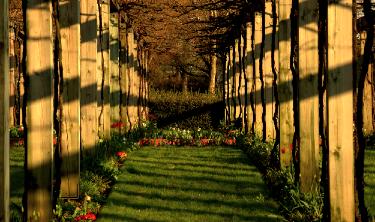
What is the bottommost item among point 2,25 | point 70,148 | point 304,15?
point 70,148

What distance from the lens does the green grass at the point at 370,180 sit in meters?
7.94

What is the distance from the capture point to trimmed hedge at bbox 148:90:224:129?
2831 centimetres

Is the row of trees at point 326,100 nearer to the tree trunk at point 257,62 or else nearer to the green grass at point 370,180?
the green grass at point 370,180

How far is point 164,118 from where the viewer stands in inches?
1177

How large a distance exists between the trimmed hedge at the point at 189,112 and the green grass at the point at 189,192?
47.7 ft

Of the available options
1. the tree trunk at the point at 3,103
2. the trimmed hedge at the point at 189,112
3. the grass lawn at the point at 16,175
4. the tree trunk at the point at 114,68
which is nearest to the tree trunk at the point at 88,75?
the grass lawn at the point at 16,175

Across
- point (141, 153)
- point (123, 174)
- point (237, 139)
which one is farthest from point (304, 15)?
point (237, 139)

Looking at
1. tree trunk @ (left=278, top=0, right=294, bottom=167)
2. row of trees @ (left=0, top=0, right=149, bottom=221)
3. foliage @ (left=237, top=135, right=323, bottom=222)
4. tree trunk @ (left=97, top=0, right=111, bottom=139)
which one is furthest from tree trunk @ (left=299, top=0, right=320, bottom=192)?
tree trunk @ (left=97, top=0, right=111, bottom=139)

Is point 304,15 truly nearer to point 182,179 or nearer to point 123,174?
point 182,179

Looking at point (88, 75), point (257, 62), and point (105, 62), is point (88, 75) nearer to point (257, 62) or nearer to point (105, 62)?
point (105, 62)

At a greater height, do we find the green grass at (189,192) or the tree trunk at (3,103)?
the tree trunk at (3,103)

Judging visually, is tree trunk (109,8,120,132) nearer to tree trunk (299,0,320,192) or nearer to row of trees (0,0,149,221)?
row of trees (0,0,149,221)

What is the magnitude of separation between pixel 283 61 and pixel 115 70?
6923 millimetres

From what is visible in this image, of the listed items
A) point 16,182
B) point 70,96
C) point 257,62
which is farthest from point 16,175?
point 257,62
